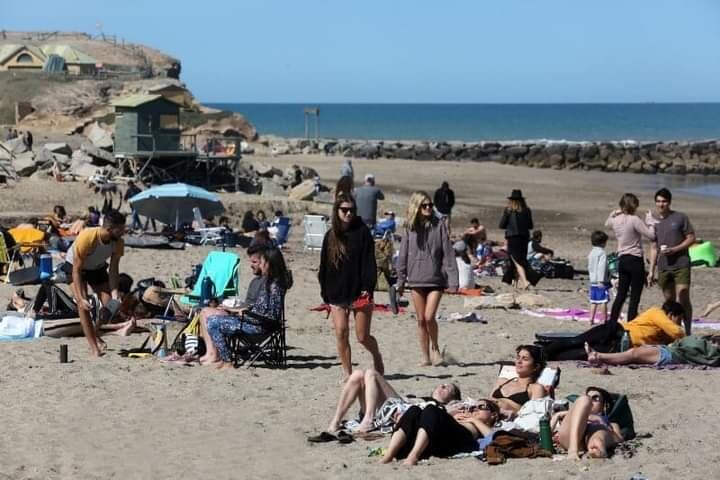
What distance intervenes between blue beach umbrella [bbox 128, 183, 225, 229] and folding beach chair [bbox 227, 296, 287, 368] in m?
9.67

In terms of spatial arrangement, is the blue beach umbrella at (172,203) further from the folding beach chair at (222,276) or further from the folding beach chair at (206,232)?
the folding beach chair at (222,276)

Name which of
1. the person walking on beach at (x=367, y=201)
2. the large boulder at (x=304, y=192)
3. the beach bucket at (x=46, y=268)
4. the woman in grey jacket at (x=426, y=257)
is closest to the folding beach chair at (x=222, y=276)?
the beach bucket at (x=46, y=268)

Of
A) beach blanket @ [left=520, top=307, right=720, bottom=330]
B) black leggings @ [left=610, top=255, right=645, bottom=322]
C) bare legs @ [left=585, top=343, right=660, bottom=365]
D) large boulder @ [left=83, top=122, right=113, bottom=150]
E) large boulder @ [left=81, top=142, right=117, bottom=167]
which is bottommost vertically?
beach blanket @ [left=520, top=307, right=720, bottom=330]

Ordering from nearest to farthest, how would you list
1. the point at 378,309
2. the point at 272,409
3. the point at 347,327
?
the point at 272,409 → the point at 347,327 → the point at 378,309

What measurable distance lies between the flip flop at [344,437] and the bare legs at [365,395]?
2.9 inches

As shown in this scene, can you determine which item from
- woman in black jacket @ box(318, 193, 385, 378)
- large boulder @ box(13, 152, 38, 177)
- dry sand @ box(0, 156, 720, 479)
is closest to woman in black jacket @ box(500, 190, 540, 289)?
dry sand @ box(0, 156, 720, 479)

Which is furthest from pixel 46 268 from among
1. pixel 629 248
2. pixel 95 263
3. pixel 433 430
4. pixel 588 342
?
pixel 433 430

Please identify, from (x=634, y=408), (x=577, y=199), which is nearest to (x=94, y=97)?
(x=577, y=199)

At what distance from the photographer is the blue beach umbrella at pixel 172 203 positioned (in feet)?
63.7

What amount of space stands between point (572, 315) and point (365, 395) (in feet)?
20.7

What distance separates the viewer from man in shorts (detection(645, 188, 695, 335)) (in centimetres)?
1092

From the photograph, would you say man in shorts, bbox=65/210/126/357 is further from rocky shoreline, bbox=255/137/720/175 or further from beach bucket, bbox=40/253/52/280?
rocky shoreline, bbox=255/137/720/175

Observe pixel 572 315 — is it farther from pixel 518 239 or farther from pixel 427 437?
pixel 427 437

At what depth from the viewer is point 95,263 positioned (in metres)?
10.3
